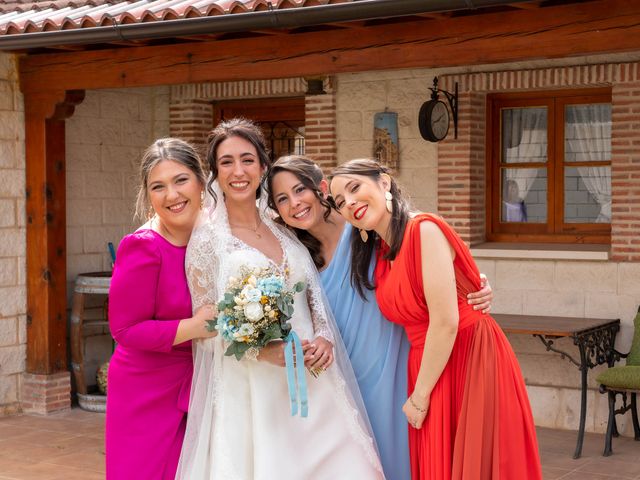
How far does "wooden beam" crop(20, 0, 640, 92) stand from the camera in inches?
230

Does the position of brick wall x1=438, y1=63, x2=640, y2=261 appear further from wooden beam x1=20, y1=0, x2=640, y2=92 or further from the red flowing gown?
the red flowing gown

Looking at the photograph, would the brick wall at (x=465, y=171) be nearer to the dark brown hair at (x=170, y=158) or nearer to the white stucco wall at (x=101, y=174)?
the white stucco wall at (x=101, y=174)

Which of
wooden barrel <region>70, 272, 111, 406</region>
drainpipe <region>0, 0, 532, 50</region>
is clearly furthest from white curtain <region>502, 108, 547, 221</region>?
wooden barrel <region>70, 272, 111, 406</region>

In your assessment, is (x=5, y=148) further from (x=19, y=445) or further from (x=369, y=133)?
(x=369, y=133)

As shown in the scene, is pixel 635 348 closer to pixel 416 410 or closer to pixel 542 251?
pixel 542 251

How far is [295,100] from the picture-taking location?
950cm

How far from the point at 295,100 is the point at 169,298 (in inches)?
230

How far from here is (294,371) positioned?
12.6 ft

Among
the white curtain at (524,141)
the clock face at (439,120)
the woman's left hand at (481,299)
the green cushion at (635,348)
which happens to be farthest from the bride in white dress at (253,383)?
the white curtain at (524,141)

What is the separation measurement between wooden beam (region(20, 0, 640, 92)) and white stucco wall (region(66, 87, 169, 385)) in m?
0.95

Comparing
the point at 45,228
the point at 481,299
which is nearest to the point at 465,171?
the point at 45,228

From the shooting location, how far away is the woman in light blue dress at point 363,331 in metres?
4.05

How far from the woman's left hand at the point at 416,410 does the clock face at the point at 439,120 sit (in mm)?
4585

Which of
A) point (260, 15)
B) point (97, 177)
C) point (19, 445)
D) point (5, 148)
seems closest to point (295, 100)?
point (97, 177)
